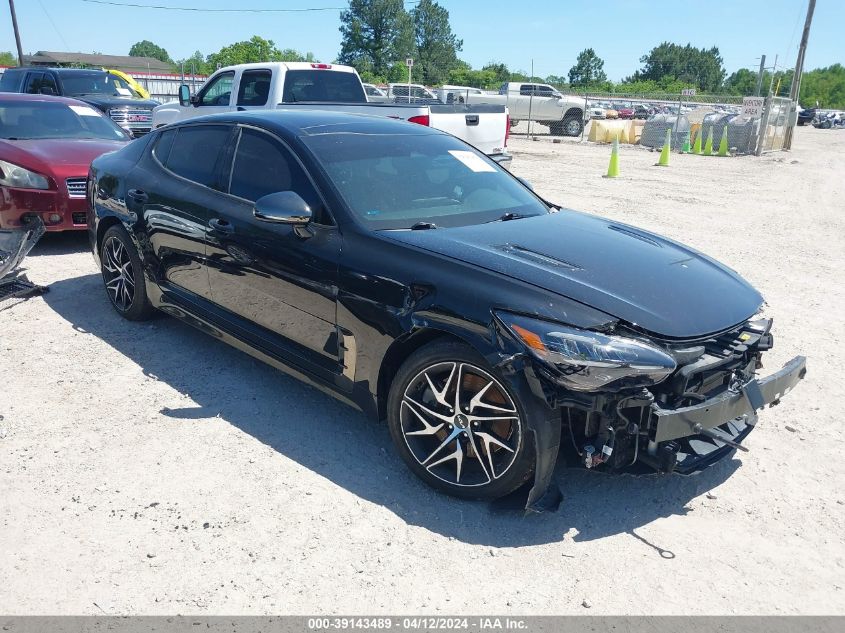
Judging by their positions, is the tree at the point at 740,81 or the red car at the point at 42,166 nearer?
the red car at the point at 42,166

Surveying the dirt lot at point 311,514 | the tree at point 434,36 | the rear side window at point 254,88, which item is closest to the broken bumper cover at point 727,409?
the dirt lot at point 311,514

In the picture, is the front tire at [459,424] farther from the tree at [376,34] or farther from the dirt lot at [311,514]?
the tree at [376,34]

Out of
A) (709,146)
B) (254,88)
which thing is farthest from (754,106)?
(254,88)

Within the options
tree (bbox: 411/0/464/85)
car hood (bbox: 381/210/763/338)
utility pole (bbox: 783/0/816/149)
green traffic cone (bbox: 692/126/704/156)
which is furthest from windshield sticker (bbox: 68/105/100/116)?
tree (bbox: 411/0/464/85)

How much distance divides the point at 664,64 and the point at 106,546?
124 metres

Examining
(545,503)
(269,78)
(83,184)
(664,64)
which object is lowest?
(545,503)

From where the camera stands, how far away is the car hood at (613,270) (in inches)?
118

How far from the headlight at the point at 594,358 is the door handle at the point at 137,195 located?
3.32 m

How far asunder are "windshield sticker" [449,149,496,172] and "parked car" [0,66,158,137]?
11.2 metres

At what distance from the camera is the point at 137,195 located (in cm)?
500

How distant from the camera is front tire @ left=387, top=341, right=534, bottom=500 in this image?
9.73 feet

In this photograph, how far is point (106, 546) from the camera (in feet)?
9.49

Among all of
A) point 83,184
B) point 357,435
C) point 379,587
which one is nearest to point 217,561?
point 379,587
